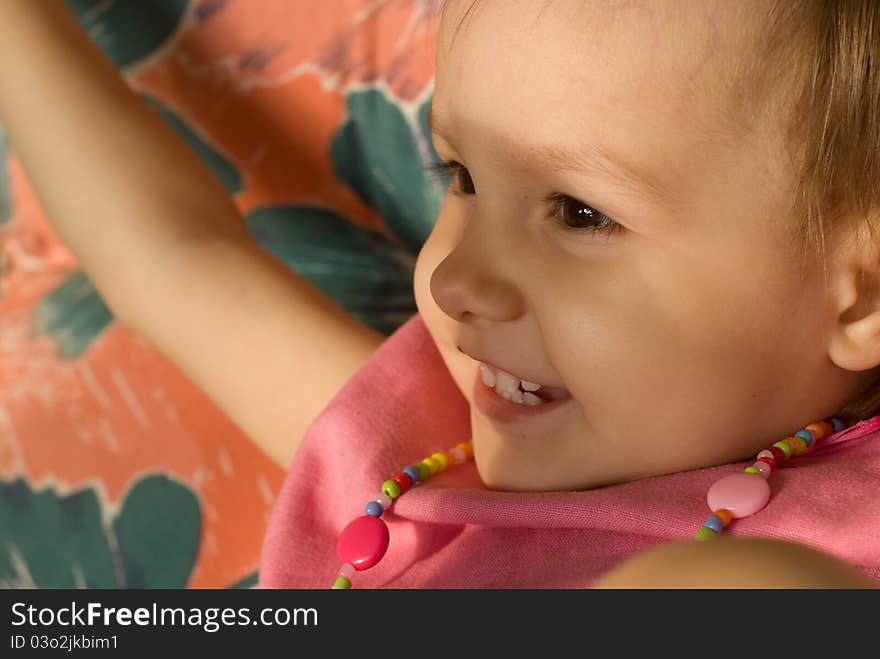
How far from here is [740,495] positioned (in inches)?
31.5

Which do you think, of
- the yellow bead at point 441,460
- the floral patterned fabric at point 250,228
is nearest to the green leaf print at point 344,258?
the floral patterned fabric at point 250,228

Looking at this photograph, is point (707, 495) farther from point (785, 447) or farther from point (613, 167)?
point (613, 167)

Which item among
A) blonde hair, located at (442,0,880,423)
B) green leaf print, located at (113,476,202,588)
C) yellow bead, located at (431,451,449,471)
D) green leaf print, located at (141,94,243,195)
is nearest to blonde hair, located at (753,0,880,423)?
blonde hair, located at (442,0,880,423)

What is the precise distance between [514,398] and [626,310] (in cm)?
13

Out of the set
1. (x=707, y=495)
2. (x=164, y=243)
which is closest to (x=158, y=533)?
(x=164, y=243)

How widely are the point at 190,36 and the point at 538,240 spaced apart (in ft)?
2.23

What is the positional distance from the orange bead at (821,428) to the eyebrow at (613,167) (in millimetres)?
229

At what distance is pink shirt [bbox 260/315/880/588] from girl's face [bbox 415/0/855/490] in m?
0.04

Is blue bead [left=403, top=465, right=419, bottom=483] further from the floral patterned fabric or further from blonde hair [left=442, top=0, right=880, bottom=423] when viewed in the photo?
blonde hair [left=442, top=0, right=880, bottom=423]

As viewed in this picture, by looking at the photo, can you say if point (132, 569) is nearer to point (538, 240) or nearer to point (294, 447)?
point (294, 447)

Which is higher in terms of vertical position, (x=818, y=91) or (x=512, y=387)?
(x=818, y=91)

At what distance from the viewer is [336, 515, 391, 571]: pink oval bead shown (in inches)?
34.0

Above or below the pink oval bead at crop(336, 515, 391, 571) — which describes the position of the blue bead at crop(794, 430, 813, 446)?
above

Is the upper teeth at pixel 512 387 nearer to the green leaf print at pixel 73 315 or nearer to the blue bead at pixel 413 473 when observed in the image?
the blue bead at pixel 413 473
